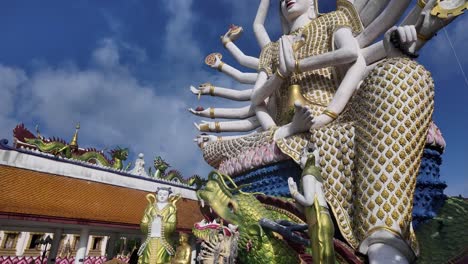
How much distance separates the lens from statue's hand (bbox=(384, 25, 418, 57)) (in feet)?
14.1

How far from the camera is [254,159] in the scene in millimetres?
5578

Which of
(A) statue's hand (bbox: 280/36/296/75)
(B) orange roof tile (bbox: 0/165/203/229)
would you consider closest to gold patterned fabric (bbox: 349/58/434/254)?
(A) statue's hand (bbox: 280/36/296/75)

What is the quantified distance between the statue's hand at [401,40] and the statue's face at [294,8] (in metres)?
2.77

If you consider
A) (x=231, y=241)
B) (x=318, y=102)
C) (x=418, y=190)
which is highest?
(x=318, y=102)

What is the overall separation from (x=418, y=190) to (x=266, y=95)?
297cm

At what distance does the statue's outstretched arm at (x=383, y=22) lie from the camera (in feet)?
18.1

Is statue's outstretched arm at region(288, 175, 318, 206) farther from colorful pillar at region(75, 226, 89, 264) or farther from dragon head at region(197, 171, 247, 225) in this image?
colorful pillar at region(75, 226, 89, 264)

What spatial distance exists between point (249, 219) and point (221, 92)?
4266 mm

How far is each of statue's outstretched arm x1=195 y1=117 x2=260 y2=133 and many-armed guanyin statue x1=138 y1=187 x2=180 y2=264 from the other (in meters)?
2.34

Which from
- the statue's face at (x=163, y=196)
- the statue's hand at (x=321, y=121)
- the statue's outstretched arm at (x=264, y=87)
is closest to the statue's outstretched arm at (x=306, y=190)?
the statue's hand at (x=321, y=121)

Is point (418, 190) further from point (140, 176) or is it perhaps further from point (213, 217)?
point (140, 176)

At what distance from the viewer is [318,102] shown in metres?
5.89

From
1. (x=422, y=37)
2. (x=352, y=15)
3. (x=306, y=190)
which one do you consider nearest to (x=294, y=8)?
(x=352, y=15)

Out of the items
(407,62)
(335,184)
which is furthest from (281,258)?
(407,62)
